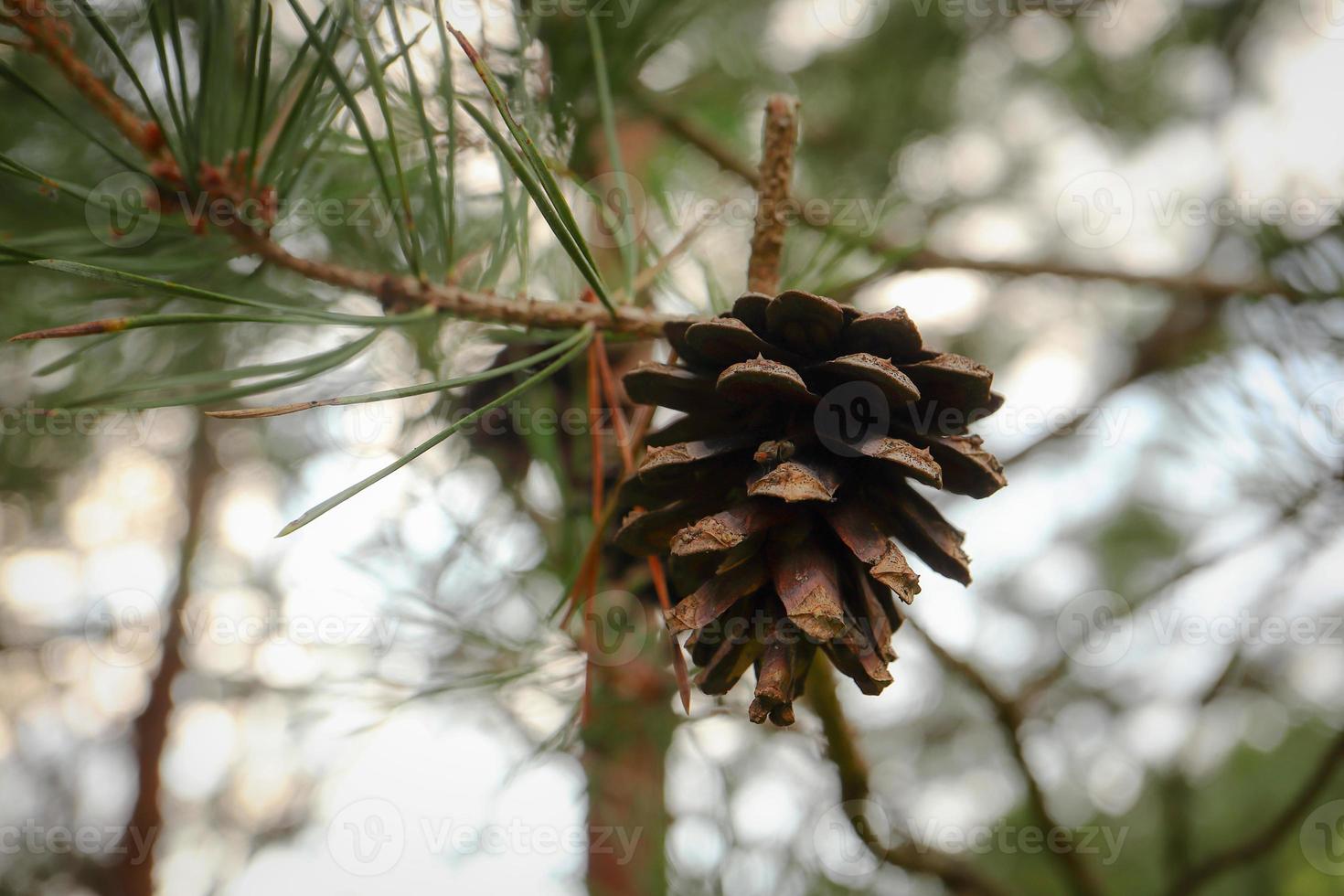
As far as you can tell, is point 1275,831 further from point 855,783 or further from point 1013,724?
point 855,783

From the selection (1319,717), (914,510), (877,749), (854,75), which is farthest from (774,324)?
(1319,717)

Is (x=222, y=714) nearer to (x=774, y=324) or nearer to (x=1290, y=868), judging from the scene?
(x=774, y=324)

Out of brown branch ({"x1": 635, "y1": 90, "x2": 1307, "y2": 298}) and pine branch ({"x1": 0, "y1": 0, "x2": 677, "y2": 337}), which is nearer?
pine branch ({"x1": 0, "y1": 0, "x2": 677, "y2": 337})

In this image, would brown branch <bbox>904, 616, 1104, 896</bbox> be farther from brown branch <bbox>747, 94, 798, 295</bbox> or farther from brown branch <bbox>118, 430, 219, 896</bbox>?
brown branch <bbox>118, 430, 219, 896</bbox>

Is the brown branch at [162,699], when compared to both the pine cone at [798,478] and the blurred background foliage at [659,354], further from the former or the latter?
the pine cone at [798,478]

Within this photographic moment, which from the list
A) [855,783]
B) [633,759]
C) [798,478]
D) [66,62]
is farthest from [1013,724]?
[66,62]

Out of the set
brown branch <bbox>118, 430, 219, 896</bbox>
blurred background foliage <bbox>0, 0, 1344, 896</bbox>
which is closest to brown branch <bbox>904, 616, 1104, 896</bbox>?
blurred background foliage <bbox>0, 0, 1344, 896</bbox>
